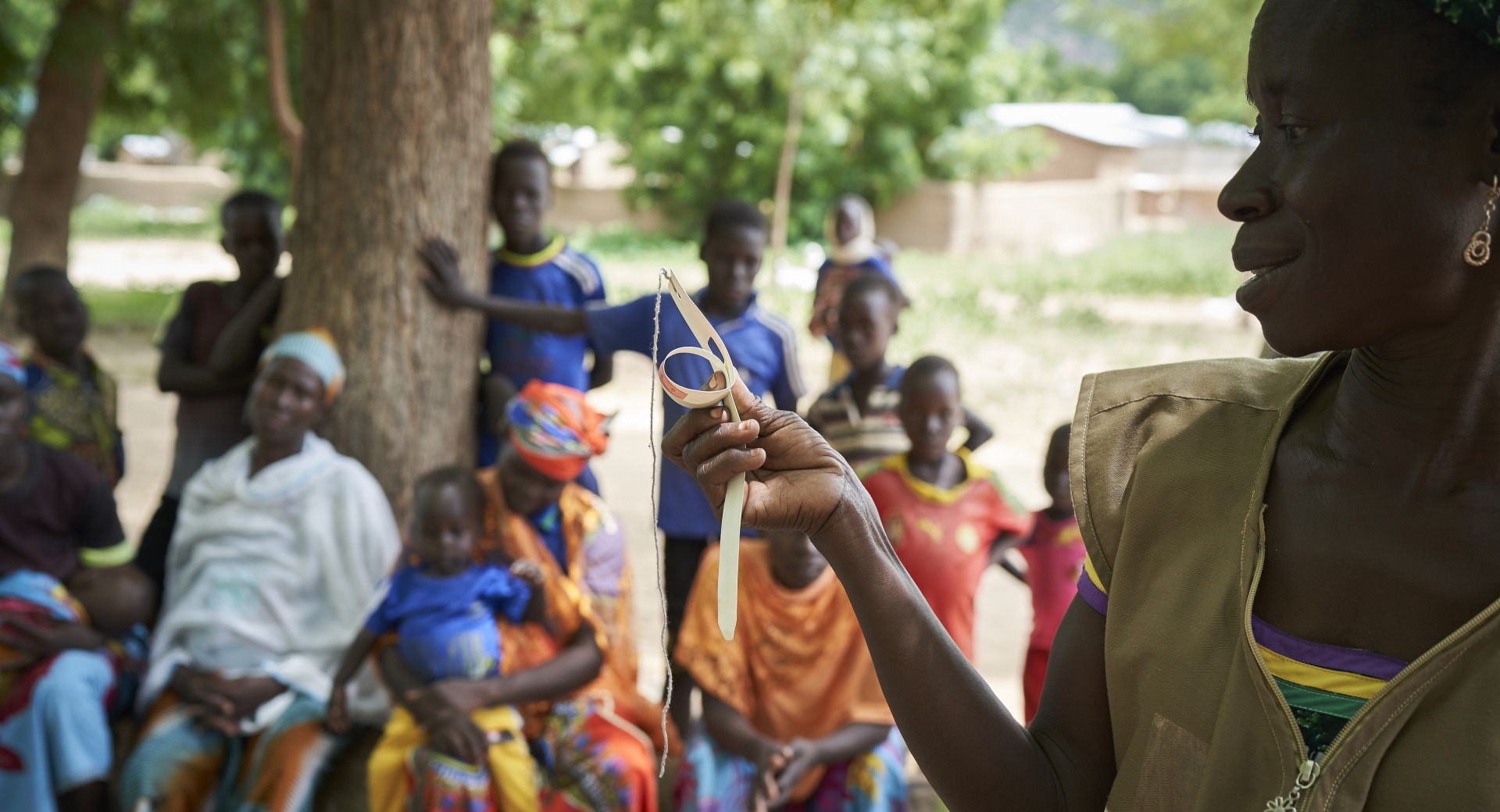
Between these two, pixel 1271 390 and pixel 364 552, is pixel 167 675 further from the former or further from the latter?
pixel 1271 390

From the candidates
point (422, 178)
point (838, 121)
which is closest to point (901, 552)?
point (422, 178)

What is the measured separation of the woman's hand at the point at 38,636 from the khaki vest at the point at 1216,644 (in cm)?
287

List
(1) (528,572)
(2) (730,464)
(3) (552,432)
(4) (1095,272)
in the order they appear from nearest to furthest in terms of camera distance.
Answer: (2) (730,464) < (1) (528,572) < (3) (552,432) < (4) (1095,272)

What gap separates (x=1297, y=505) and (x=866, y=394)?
280 cm

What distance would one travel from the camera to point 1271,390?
120 centimetres

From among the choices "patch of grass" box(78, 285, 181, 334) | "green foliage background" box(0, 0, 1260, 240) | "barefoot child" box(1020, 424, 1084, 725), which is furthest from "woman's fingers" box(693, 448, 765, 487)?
Result: "patch of grass" box(78, 285, 181, 334)

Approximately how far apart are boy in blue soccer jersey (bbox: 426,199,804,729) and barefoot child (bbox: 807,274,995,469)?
163 mm

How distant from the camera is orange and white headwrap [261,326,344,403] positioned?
341 centimetres

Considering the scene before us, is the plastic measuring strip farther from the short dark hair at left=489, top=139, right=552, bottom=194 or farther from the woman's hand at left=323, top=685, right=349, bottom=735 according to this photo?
the short dark hair at left=489, top=139, right=552, bottom=194

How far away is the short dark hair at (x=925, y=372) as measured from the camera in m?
3.44

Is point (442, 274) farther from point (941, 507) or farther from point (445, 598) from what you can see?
point (941, 507)

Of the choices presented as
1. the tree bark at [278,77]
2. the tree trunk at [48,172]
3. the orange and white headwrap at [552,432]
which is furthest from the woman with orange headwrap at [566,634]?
the tree trunk at [48,172]

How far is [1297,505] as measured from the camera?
1.13m

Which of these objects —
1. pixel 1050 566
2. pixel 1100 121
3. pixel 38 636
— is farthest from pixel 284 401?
pixel 1100 121
